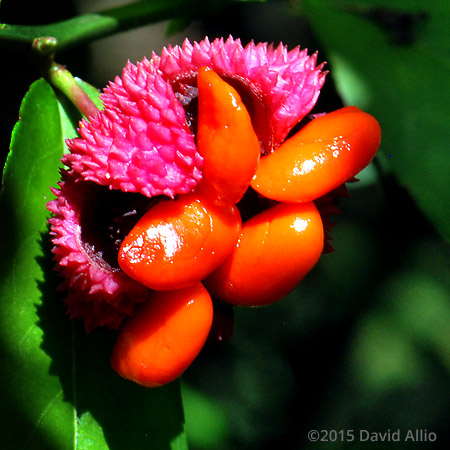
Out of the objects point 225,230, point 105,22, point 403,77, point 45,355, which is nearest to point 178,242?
point 225,230

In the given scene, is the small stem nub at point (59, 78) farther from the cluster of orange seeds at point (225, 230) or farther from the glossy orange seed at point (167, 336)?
the glossy orange seed at point (167, 336)

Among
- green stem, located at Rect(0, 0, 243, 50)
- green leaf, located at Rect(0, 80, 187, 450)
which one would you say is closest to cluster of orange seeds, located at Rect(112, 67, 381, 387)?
green leaf, located at Rect(0, 80, 187, 450)

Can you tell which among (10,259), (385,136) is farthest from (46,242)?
(385,136)

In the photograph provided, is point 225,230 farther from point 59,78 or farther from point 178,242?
point 59,78

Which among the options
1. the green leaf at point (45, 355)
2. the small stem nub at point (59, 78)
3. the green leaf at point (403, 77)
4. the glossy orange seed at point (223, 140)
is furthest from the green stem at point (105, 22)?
the glossy orange seed at point (223, 140)

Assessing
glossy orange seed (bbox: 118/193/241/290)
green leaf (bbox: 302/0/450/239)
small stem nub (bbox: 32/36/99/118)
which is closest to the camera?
glossy orange seed (bbox: 118/193/241/290)

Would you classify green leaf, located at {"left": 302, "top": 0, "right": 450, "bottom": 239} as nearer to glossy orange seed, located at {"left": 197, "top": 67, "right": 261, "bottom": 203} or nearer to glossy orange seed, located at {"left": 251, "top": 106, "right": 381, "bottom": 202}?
glossy orange seed, located at {"left": 251, "top": 106, "right": 381, "bottom": 202}

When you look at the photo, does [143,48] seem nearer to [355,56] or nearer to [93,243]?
[355,56]
